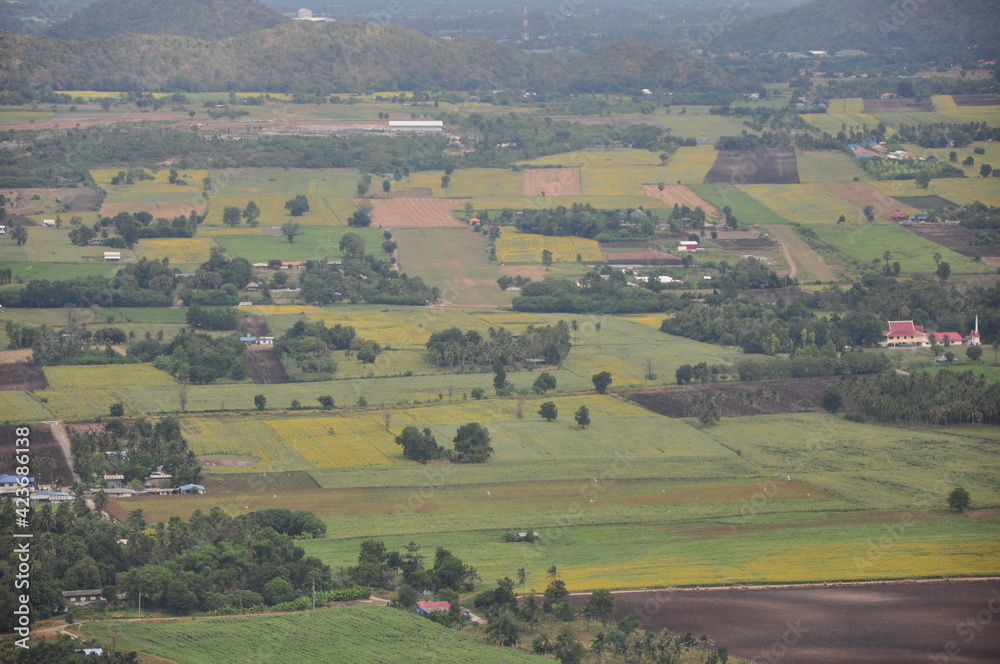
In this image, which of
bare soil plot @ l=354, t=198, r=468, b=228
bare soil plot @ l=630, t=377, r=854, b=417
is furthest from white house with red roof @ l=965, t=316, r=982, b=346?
bare soil plot @ l=354, t=198, r=468, b=228

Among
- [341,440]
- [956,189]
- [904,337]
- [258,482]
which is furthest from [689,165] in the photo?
[258,482]

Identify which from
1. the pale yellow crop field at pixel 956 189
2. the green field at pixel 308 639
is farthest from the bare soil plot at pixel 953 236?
the green field at pixel 308 639

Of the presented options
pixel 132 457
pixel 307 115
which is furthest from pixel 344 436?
pixel 307 115

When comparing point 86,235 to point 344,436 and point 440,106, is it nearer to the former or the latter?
point 344,436

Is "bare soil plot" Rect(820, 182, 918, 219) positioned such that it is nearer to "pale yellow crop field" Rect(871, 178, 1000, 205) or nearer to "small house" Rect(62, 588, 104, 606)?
"pale yellow crop field" Rect(871, 178, 1000, 205)

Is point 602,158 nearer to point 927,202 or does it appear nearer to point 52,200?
point 927,202
